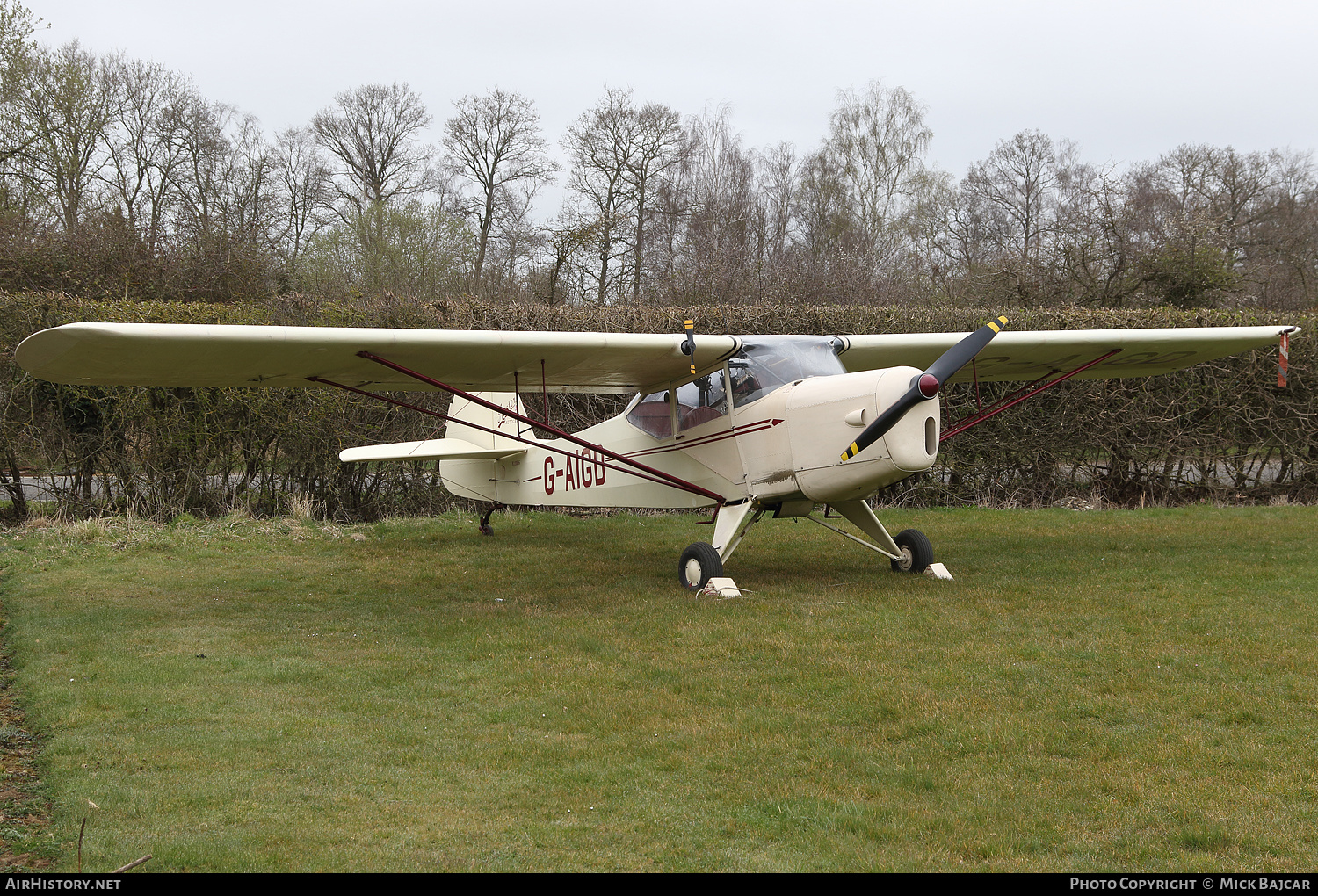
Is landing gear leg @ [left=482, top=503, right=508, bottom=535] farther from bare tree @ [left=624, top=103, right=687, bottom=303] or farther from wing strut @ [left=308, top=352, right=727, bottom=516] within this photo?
bare tree @ [left=624, top=103, right=687, bottom=303]

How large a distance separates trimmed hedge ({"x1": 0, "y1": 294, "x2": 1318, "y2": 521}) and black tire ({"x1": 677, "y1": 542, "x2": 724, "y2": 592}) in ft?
19.5

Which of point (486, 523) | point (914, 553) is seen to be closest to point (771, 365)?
point (914, 553)

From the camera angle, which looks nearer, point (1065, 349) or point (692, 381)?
point (692, 381)

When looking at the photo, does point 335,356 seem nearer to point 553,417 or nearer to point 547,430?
point 547,430

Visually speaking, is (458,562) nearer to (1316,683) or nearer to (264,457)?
(264,457)

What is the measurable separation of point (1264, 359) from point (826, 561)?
906cm

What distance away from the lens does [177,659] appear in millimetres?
5910

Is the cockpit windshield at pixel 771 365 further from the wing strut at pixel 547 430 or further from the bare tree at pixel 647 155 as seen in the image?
the bare tree at pixel 647 155

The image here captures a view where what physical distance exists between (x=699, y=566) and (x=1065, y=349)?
4793mm

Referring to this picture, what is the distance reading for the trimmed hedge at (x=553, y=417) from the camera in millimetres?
12023

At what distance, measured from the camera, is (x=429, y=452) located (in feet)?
36.0

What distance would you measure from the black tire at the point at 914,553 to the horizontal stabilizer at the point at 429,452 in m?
4.90

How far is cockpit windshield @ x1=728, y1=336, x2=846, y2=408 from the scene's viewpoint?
8445 mm
